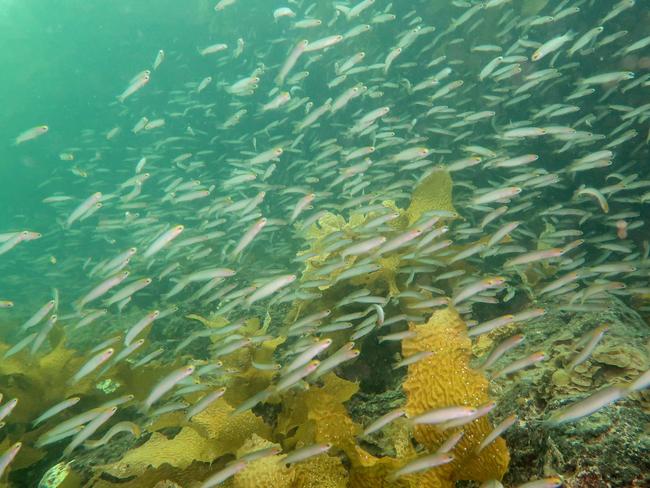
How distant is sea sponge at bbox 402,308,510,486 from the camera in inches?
101

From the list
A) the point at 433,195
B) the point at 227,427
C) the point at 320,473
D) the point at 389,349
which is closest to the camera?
the point at 320,473

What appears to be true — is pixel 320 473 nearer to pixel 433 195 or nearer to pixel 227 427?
pixel 227 427

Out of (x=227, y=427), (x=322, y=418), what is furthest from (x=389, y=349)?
(x=227, y=427)

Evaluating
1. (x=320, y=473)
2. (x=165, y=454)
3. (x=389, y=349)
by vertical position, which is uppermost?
(x=165, y=454)

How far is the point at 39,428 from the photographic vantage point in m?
4.35

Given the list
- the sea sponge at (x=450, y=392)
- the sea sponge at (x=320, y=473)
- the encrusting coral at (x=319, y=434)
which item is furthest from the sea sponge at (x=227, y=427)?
the sea sponge at (x=450, y=392)

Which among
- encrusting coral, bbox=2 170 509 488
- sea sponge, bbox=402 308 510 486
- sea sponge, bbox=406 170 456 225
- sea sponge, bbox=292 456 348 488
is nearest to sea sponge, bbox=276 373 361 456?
encrusting coral, bbox=2 170 509 488

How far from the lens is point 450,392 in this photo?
9.59ft

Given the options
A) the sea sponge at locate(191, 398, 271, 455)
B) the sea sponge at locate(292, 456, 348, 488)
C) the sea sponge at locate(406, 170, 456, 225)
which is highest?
the sea sponge at locate(406, 170, 456, 225)

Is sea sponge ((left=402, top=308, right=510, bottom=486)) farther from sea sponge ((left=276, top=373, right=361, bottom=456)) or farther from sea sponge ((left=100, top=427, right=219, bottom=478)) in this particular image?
sea sponge ((left=100, top=427, right=219, bottom=478))

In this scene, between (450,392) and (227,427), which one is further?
(227,427)

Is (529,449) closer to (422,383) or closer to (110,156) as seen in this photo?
→ (422,383)

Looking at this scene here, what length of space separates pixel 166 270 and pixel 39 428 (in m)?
4.43

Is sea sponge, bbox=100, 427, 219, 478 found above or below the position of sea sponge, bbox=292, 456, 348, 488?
above
